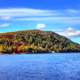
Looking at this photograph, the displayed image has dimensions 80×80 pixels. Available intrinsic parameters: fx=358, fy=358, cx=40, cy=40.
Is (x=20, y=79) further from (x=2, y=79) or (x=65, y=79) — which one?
(x=65, y=79)

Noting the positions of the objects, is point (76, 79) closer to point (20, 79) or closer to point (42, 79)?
point (42, 79)

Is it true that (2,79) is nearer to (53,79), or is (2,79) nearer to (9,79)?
(9,79)

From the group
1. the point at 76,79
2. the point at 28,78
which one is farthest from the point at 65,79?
the point at 28,78

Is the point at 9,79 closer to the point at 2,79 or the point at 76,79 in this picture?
the point at 2,79

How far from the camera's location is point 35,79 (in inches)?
2128

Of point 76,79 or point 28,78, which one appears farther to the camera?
point 28,78

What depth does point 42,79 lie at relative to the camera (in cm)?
5350

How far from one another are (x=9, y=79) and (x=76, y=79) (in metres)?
9.83

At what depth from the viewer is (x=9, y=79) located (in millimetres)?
52719

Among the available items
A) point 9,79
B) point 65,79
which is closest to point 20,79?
point 9,79

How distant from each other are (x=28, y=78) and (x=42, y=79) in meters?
3.17

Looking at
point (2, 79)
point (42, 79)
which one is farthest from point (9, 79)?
point (42, 79)

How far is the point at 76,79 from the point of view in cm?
5219

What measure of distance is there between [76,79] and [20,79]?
8.40 m
